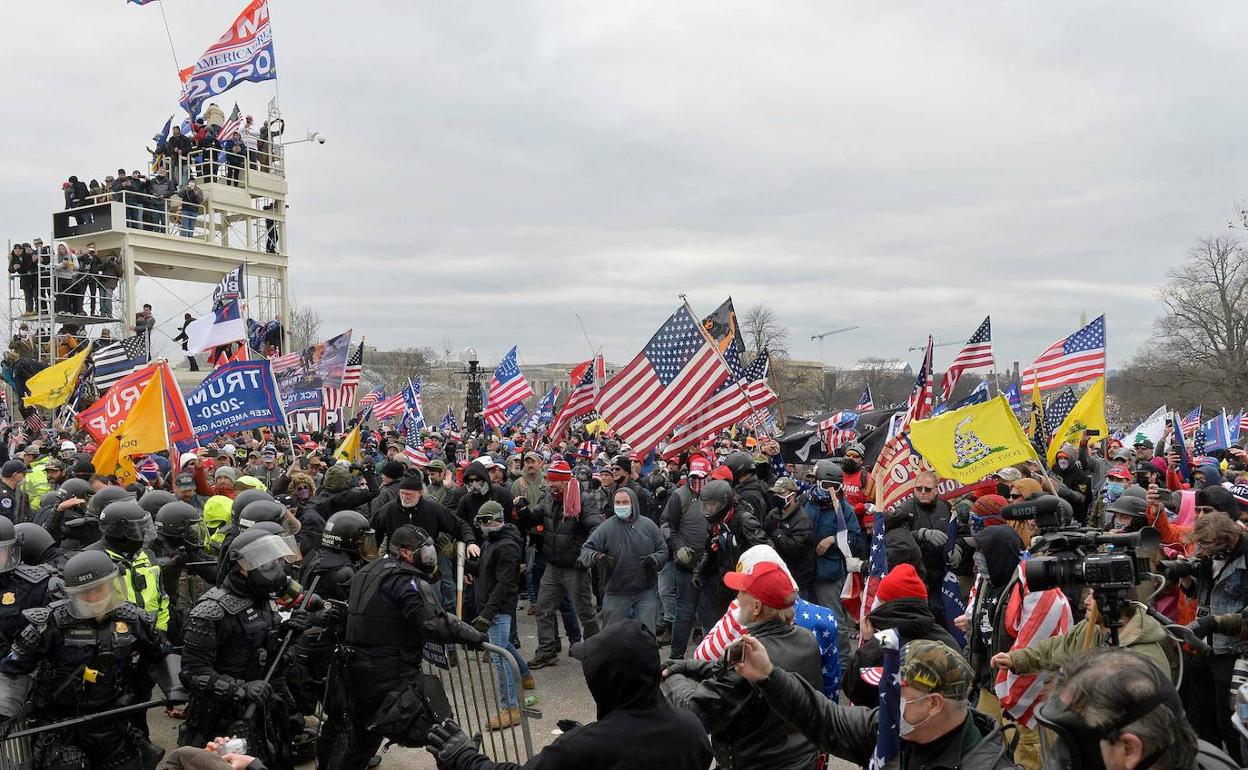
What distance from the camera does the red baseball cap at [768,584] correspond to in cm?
412

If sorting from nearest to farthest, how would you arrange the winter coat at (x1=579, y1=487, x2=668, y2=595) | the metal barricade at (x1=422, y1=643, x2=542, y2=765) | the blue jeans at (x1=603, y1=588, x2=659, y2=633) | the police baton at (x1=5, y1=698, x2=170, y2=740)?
1. the police baton at (x1=5, y1=698, x2=170, y2=740)
2. the metal barricade at (x1=422, y1=643, x2=542, y2=765)
3. the winter coat at (x1=579, y1=487, x2=668, y2=595)
4. the blue jeans at (x1=603, y1=588, x2=659, y2=633)

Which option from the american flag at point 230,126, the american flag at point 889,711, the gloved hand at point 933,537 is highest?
the american flag at point 230,126

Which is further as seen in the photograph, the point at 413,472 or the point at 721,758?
the point at 413,472

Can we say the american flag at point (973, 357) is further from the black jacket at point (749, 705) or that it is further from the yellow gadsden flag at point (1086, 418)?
the black jacket at point (749, 705)

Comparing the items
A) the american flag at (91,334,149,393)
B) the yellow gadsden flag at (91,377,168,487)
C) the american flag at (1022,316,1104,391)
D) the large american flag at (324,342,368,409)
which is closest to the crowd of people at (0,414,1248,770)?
the yellow gadsden flag at (91,377,168,487)

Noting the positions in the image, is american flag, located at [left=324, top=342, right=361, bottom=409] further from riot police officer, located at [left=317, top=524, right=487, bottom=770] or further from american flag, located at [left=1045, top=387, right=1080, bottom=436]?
riot police officer, located at [left=317, top=524, right=487, bottom=770]

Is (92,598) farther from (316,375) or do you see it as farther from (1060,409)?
(1060,409)

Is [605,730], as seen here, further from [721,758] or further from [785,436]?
[785,436]

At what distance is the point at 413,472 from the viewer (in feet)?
28.5

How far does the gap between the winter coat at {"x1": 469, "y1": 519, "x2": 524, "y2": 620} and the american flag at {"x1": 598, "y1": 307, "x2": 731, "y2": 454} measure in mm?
1935

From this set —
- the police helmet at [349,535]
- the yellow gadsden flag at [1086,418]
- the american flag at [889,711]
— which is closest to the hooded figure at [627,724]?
the american flag at [889,711]

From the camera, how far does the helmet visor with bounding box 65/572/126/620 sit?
4.93 metres

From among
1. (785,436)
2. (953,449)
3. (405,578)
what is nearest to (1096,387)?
(785,436)

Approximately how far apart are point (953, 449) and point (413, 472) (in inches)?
186
